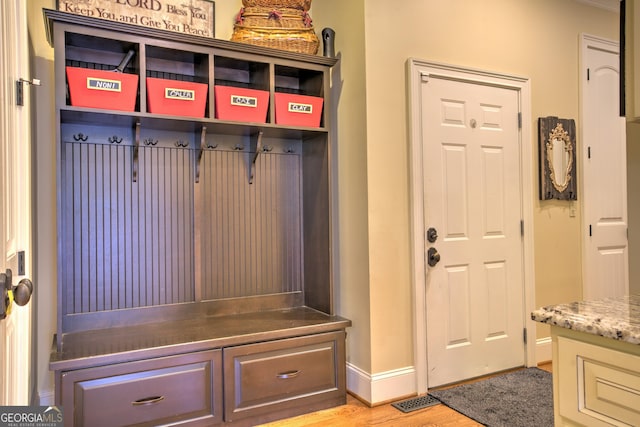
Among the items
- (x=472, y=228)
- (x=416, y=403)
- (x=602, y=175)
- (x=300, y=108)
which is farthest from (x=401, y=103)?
(x=602, y=175)

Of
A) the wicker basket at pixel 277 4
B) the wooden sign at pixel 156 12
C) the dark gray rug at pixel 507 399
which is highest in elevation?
the wicker basket at pixel 277 4

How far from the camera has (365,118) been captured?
106 inches

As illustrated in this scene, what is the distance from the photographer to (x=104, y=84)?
2223 millimetres

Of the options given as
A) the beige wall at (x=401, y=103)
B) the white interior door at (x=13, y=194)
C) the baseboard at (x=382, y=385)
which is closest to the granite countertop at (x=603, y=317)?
the white interior door at (x=13, y=194)

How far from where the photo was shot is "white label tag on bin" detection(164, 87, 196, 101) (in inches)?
93.4

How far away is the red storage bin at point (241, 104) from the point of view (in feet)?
8.28

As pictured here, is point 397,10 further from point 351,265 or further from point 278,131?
point 351,265

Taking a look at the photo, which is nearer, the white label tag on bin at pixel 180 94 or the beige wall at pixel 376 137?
the white label tag on bin at pixel 180 94

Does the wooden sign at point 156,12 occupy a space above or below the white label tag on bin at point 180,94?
above

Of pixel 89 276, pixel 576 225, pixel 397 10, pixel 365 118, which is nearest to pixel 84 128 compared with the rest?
pixel 89 276

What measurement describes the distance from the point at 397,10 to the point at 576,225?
7.07 feet

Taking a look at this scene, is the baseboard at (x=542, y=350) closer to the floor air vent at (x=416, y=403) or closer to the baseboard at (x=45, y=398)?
the floor air vent at (x=416, y=403)

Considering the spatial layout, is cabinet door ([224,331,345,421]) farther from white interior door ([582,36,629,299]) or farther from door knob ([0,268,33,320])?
white interior door ([582,36,629,299])

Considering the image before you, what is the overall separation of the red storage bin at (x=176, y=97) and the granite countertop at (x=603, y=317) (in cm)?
199
